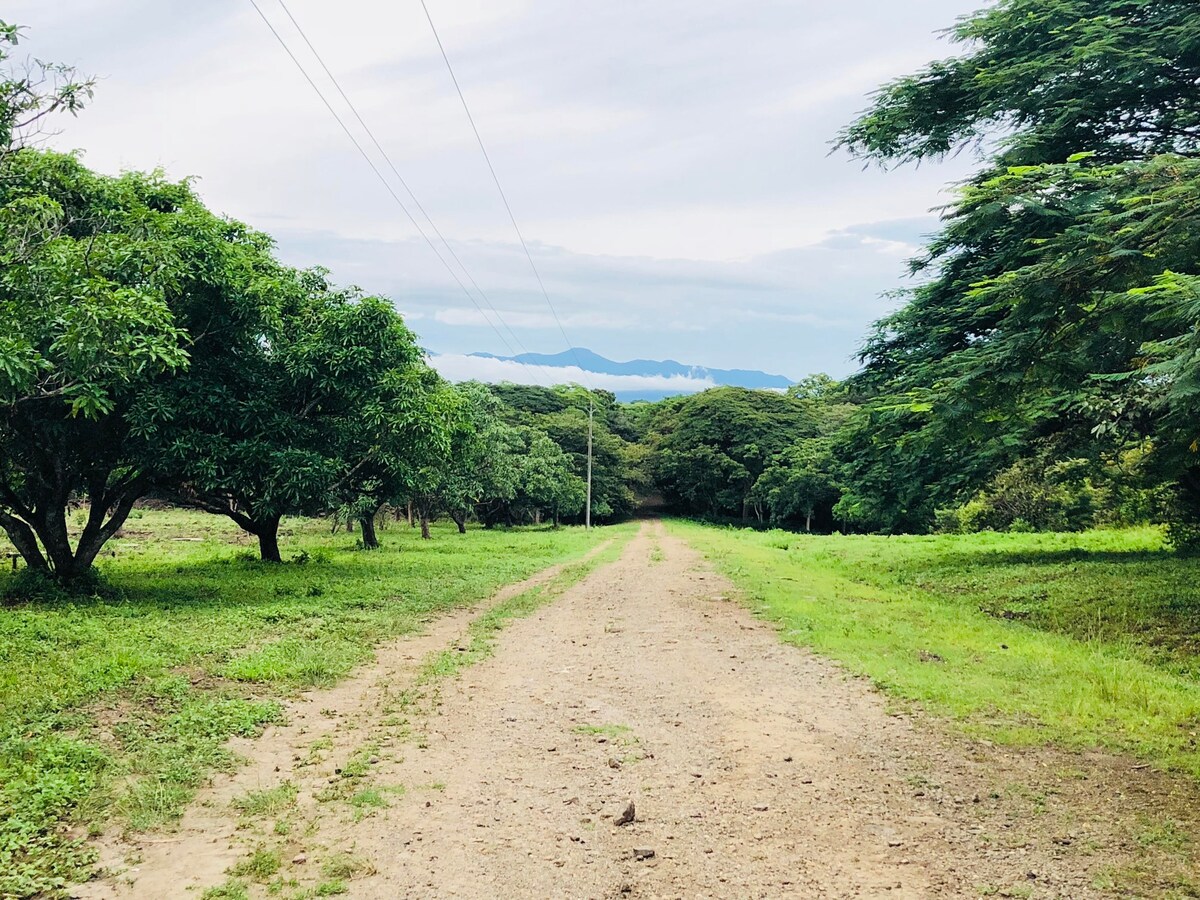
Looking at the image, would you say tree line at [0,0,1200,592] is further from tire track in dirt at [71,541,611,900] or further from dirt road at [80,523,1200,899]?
tire track in dirt at [71,541,611,900]

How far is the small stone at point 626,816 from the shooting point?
4695mm

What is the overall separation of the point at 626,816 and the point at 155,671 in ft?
18.2

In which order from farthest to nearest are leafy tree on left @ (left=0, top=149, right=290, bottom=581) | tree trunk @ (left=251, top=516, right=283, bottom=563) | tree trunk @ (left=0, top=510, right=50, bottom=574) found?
tree trunk @ (left=251, top=516, right=283, bottom=563)
tree trunk @ (left=0, top=510, right=50, bottom=574)
leafy tree on left @ (left=0, top=149, right=290, bottom=581)

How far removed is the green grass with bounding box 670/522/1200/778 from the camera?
6.64 metres

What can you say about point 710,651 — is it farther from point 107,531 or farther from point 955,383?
point 107,531

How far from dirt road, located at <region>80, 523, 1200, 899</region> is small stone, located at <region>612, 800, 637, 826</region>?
0.13ft

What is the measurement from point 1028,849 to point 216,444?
13145 mm

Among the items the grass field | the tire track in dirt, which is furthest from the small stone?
the grass field

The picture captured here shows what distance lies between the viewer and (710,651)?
9.38 metres

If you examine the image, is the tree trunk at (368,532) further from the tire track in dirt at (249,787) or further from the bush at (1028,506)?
the bush at (1028,506)

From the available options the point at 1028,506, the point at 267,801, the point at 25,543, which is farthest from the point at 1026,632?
the point at 1028,506

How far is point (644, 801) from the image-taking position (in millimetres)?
5016

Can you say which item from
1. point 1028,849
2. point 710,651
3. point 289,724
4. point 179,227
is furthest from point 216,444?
point 1028,849

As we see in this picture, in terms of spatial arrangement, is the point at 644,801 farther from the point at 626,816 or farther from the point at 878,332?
the point at 878,332
